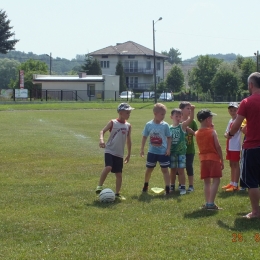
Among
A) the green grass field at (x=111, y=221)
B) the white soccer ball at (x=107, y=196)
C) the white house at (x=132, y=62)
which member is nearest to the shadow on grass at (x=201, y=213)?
the green grass field at (x=111, y=221)

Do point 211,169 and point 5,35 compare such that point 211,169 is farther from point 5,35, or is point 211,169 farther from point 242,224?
point 5,35

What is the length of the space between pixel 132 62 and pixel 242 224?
339ft

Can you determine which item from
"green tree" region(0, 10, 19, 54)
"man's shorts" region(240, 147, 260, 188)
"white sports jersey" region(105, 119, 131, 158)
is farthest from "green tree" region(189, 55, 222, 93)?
"man's shorts" region(240, 147, 260, 188)

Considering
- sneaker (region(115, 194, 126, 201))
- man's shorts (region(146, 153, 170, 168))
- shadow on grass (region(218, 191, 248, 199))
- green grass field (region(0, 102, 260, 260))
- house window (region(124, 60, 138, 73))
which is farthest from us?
house window (region(124, 60, 138, 73))

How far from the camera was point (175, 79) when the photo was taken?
328ft

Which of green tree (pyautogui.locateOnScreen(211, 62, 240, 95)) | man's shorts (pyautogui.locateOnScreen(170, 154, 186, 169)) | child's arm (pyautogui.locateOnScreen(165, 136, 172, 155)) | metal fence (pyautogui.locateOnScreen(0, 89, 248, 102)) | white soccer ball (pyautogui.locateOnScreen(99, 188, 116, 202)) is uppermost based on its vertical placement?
green tree (pyautogui.locateOnScreen(211, 62, 240, 95))

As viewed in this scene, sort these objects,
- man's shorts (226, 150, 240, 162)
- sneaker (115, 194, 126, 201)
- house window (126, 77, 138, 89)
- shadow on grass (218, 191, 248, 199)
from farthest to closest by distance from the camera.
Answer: house window (126, 77, 138, 89)
man's shorts (226, 150, 240, 162)
shadow on grass (218, 191, 248, 199)
sneaker (115, 194, 126, 201)

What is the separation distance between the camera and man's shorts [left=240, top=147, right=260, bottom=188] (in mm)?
7348

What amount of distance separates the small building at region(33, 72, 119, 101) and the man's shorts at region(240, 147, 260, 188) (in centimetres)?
6591

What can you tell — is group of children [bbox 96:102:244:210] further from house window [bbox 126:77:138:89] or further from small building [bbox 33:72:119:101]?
house window [bbox 126:77:138:89]

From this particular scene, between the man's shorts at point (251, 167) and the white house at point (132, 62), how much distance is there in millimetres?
100735

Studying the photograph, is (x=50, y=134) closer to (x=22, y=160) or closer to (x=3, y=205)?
(x=22, y=160)

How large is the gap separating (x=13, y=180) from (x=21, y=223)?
372cm

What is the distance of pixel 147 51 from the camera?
110 metres
